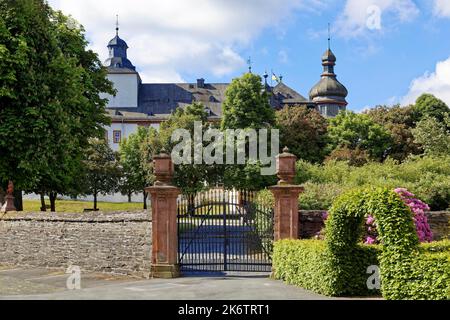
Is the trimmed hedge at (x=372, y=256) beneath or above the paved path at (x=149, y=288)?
above

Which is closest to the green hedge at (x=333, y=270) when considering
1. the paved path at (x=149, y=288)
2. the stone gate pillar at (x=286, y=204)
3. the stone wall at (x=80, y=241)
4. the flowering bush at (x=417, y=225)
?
the paved path at (x=149, y=288)

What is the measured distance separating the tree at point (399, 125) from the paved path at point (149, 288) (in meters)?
41.5

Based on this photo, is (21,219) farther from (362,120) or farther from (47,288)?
(362,120)

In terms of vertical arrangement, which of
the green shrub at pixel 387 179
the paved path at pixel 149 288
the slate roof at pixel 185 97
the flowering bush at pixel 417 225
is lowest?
the paved path at pixel 149 288

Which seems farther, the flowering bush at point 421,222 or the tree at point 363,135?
the tree at point 363,135

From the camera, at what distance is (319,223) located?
1834 centimetres

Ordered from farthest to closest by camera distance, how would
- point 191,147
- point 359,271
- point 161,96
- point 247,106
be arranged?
point 161,96 → point 247,106 → point 191,147 → point 359,271

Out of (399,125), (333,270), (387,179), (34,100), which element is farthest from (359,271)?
(399,125)

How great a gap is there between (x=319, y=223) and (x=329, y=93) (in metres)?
70.4

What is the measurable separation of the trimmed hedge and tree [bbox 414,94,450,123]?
5331 cm

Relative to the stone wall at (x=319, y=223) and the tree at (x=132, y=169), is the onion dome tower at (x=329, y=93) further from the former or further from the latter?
the stone wall at (x=319, y=223)

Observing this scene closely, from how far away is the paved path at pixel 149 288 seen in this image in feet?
45.4

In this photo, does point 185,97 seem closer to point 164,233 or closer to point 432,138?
point 432,138

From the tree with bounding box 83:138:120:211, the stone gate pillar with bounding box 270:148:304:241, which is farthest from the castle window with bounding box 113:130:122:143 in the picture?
the stone gate pillar with bounding box 270:148:304:241
